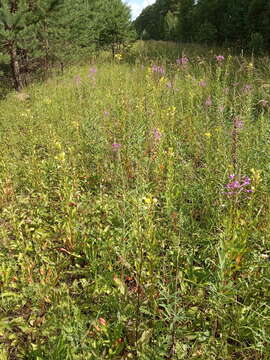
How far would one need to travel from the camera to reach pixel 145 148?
3139 millimetres

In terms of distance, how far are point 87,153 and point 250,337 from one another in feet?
9.07

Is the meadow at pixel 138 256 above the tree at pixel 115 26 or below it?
below

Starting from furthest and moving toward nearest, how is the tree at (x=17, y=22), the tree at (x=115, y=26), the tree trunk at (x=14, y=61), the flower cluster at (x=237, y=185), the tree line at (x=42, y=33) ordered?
the tree at (x=115, y=26), the tree trunk at (x=14, y=61), the tree line at (x=42, y=33), the tree at (x=17, y=22), the flower cluster at (x=237, y=185)

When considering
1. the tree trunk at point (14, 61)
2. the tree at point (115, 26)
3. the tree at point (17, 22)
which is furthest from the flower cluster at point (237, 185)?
the tree at point (115, 26)

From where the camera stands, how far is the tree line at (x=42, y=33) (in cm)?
701

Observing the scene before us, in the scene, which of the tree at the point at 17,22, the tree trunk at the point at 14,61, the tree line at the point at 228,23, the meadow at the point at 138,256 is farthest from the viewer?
the tree line at the point at 228,23

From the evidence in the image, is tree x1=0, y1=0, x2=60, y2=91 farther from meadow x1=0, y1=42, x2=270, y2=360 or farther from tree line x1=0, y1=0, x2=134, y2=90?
meadow x1=0, y1=42, x2=270, y2=360

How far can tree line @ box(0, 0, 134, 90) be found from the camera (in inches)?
276

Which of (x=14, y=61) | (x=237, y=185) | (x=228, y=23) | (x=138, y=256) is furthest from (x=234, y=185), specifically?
(x=228, y=23)

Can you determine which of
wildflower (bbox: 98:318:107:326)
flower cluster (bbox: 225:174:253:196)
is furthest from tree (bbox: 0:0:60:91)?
wildflower (bbox: 98:318:107:326)

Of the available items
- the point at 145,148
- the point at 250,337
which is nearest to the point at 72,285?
the point at 250,337

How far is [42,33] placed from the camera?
8.60 meters

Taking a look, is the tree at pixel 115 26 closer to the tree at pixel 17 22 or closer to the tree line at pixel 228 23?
the tree line at pixel 228 23

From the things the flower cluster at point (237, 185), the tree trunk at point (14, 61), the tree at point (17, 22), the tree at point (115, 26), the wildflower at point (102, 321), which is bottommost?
the wildflower at point (102, 321)
